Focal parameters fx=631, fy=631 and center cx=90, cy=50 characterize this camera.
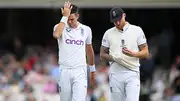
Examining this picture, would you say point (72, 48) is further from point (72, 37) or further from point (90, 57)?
point (90, 57)

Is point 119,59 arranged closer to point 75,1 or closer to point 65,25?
point 65,25

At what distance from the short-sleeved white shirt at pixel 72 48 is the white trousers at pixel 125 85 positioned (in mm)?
604

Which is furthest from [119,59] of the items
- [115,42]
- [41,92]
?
[41,92]

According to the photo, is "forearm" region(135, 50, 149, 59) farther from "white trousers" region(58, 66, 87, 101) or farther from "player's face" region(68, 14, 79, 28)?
"player's face" region(68, 14, 79, 28)

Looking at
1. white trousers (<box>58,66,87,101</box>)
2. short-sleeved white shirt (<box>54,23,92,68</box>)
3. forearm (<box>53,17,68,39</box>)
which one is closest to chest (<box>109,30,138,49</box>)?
short-sleeved white shirt (<box>54,23,92,68</box>)

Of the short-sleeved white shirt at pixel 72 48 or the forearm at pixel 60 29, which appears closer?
the forearm at pixel 60 29

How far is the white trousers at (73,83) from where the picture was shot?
1022 cm

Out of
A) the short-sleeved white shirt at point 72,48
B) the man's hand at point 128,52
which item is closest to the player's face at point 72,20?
the short-sleeved white shirt at point 72,48

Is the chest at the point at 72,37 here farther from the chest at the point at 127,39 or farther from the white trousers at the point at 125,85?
the white trousers at the point at 125,85

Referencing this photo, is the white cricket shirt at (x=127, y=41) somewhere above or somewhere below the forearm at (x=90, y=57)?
above

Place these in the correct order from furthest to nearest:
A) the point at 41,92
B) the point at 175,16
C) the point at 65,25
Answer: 1. the point at 175,16
2. the point at 41,92
3. the point at 65,25

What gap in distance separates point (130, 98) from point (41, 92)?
5.41 metres

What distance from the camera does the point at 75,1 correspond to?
15.8 meters

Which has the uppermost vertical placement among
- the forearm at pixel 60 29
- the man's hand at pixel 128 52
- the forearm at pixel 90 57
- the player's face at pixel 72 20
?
the player's face at pixel 72 20
